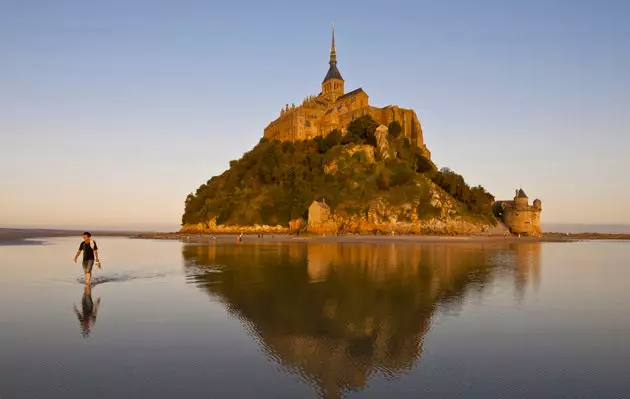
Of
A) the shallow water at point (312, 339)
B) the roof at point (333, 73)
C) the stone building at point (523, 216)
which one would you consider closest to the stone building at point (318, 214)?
the stone building at point (523, 216)

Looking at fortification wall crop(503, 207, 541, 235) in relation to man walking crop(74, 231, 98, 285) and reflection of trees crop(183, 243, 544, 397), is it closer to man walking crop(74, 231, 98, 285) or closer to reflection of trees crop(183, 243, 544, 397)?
reflection of trees crop(183, 243, 544, 397)

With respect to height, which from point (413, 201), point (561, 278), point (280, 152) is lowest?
point (561, 278)

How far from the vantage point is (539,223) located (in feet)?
263

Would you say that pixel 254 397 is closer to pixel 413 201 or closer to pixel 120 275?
pixel 120 275

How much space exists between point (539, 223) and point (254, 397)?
8718cm

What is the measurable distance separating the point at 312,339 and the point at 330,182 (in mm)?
69751

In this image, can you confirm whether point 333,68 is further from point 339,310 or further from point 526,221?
point 339,310

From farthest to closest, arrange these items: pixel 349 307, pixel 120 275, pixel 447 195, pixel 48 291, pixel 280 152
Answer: pixel 280 152, pixel 447 195, pixel 120 275, pixel 48 291, pixel 349 307

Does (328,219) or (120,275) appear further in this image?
(328,219)

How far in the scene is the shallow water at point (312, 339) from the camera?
5680 millimetres

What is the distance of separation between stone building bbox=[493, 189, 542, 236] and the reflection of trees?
6667 centimetres

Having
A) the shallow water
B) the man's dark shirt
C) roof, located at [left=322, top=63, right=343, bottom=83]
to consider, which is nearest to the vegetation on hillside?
roof, located at [left=322, top=63, right=343, bottom=83]

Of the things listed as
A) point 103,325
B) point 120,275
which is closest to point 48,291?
point 120,275

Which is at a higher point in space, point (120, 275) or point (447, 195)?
point (447, 195)
